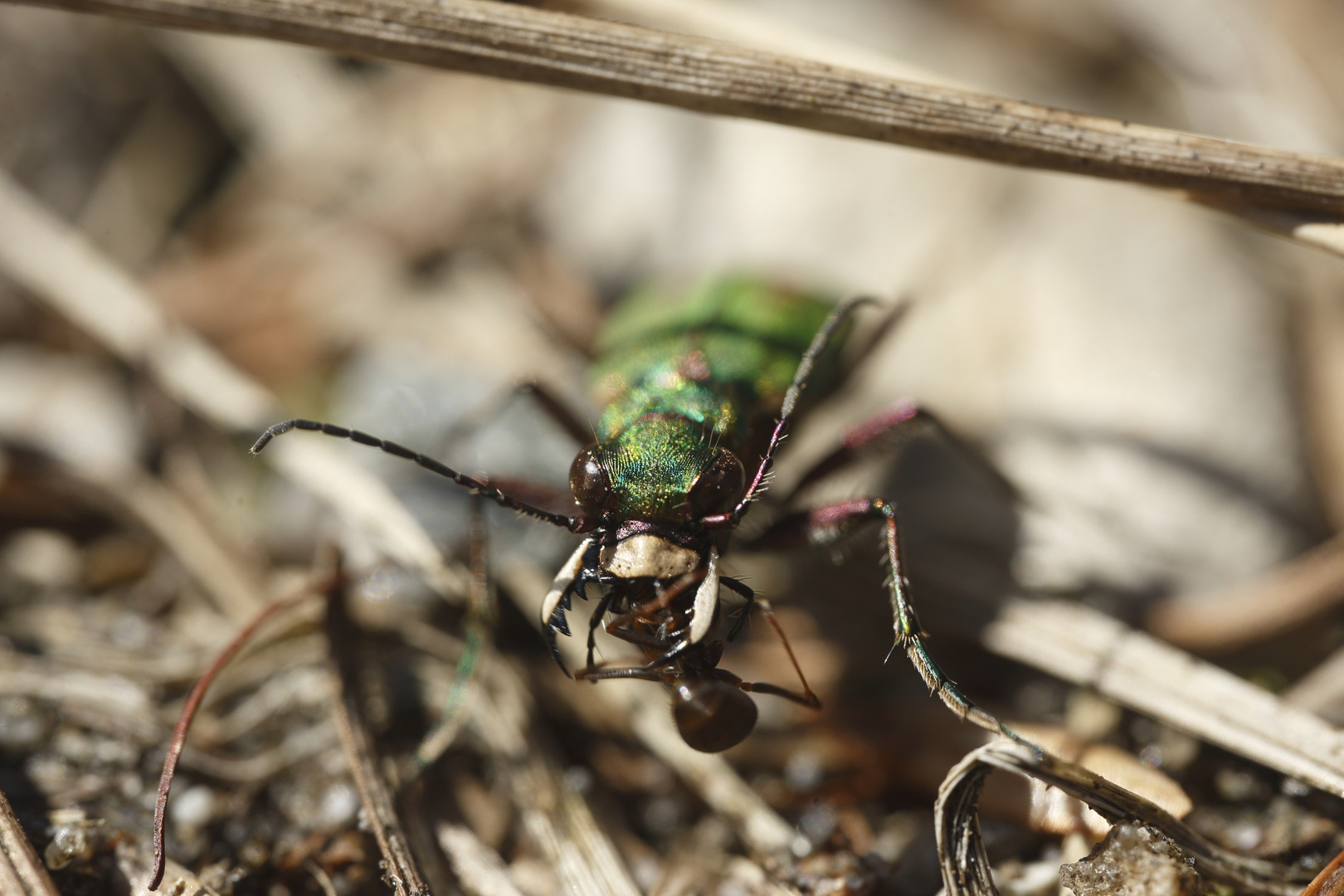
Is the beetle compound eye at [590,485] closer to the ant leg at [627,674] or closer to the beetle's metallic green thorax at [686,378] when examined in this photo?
the beetle's metallic green thorax at [686,378]

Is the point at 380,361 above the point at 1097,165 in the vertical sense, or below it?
below

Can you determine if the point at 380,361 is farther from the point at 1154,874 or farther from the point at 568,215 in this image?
the point at 1154,874

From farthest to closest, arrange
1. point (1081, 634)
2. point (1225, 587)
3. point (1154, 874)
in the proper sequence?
1. point (1225, 587)
2. point (1081, 634)
3. point (1154, 874)

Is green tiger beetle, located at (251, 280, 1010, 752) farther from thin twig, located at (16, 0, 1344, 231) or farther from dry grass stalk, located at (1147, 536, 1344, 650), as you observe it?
dry grass stalk, located at (1147, 536, 1344, 650)

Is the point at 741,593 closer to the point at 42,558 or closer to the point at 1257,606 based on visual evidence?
the point at 1257,606

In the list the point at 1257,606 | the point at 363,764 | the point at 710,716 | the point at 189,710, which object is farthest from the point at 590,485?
the point at 1257,606

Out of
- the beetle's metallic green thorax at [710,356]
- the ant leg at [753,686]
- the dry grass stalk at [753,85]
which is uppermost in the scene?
the dry grass stalk at [753,85]

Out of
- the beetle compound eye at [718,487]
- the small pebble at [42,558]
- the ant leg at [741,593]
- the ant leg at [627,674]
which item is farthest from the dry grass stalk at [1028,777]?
the small pebble at [42,558]

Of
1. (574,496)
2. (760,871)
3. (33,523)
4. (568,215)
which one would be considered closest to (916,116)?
(574,496)
